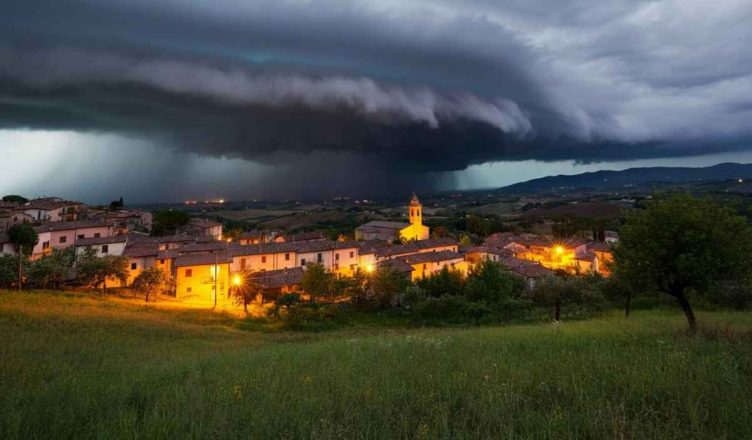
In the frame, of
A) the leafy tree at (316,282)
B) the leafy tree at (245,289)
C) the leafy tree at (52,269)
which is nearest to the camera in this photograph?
the leafy tree at (52,269)

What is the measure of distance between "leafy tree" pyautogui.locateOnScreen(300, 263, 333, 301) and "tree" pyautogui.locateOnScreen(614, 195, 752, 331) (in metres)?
29.1

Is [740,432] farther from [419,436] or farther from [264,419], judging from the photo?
[264,419]

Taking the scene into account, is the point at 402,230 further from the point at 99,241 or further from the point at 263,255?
the point at 99,241

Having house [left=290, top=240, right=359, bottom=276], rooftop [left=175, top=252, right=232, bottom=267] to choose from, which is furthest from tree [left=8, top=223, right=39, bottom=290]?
house [left=290, top=240, right=359, bottom=276]

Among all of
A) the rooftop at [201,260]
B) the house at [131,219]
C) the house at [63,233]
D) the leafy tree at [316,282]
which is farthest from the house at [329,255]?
the house at [131,219]

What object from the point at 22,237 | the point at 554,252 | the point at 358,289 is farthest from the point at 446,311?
the point at 22,237

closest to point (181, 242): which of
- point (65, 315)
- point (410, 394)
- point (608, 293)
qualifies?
point (65, 315)

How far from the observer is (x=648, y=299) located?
3797 centimetres

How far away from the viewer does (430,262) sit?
58156 mm

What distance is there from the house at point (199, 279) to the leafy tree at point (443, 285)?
2380 cm

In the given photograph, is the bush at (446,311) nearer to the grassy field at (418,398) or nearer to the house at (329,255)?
the house at (329,255)

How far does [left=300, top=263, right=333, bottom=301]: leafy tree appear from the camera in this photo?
39625 mm

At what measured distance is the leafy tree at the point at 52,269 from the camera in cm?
3706

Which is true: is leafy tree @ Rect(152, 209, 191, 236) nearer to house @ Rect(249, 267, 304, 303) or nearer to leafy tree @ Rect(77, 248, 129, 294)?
leafy tree @ Rect(77, 248, 129, 294)
